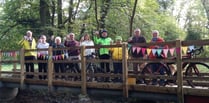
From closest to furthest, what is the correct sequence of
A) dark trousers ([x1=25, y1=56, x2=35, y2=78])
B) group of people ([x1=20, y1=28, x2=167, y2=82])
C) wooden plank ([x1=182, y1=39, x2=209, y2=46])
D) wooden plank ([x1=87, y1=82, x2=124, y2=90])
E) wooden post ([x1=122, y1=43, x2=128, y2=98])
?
wooden plank ([x1=182, y1=39, x2=209, y2=46])
wooden post ([x1=122, y1=43, x2=128, y2=98])
wooden plank ([x1=87, y1=82, x2=124, y2=90])
group of people ([x1=20, y1=28, x2=167, y2=82])
dark trousers ([x1=25, y1=56, x2=35, y2=78])

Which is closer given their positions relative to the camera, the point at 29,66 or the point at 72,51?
the point at 72,51

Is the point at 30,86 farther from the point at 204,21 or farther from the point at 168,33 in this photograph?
the point at 204,21

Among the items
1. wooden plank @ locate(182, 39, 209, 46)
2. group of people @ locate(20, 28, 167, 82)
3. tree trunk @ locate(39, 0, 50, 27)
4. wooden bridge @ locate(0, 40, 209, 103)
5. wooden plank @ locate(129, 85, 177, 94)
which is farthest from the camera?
tree trunk @ locate(39, 0, 50, 27)

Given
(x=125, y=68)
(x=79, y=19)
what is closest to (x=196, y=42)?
(x=125, y=68)

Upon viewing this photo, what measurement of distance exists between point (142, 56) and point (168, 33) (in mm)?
18640

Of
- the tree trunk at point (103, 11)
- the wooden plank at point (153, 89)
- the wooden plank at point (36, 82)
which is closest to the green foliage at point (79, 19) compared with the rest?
the tree trunk at point (103, 11)

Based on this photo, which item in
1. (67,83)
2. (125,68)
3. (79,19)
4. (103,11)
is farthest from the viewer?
(79,19)

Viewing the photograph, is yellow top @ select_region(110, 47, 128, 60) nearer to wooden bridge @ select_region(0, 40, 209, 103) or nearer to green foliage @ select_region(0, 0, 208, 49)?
wooden bridge @ select_region(0, 40, 209, 103)

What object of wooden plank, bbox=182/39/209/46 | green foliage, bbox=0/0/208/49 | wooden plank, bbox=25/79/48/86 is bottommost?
wooden plank, bbox=25/79/48/86

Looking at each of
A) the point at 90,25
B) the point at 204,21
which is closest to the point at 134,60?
the point at 90,25

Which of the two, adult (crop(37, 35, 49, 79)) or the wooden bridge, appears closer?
the wooden bridge

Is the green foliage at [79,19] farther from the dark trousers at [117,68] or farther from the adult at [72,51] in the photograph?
the dark trousers at [117,68]

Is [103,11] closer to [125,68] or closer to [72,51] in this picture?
[72,51]

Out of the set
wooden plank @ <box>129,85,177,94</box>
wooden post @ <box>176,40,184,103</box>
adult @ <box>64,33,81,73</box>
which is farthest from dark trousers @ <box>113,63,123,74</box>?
wooden post @ <box>176,40,184,103</box>
